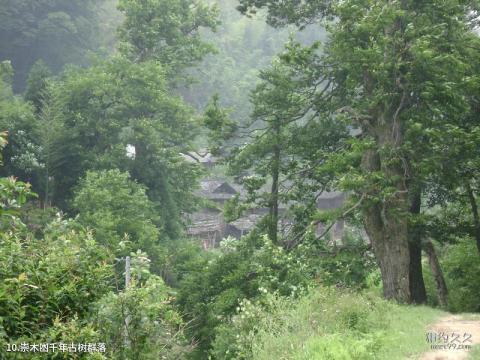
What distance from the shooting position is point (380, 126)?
18.1m

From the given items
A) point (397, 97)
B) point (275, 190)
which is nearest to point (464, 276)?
point (275, 190)

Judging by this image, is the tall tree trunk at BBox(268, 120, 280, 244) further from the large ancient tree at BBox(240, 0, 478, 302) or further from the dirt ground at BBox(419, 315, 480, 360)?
the dirt ground at BBox(419, 315, 480, 360)

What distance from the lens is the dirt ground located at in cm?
936

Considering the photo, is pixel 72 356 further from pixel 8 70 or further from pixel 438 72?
pixel 8 70

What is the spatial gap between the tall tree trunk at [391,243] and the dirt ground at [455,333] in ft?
9.06

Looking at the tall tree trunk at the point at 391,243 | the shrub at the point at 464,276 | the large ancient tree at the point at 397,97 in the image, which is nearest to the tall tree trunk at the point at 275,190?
the large ancient tree at the point at 397,97

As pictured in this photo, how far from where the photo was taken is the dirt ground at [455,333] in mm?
9359

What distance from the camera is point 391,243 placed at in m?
17.2

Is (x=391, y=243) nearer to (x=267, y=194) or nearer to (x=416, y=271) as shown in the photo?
(x=416, y=271)

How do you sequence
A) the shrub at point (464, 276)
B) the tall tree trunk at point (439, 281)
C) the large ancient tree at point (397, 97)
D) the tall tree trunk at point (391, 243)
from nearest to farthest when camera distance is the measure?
the large ancient tree at point (397, 97)
the tall tree trunk at point (391, 243)
the shrub at point (464, 276)
the tall tree trunk at point (439, 281)

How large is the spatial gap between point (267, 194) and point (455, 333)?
30.5 feet

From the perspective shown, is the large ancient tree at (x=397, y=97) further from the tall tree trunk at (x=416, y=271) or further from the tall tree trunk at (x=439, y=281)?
the tall tree trunk at (x=439, y=281)

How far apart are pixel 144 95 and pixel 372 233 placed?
1905cm

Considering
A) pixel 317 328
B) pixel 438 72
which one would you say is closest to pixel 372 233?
pixel 438 72
